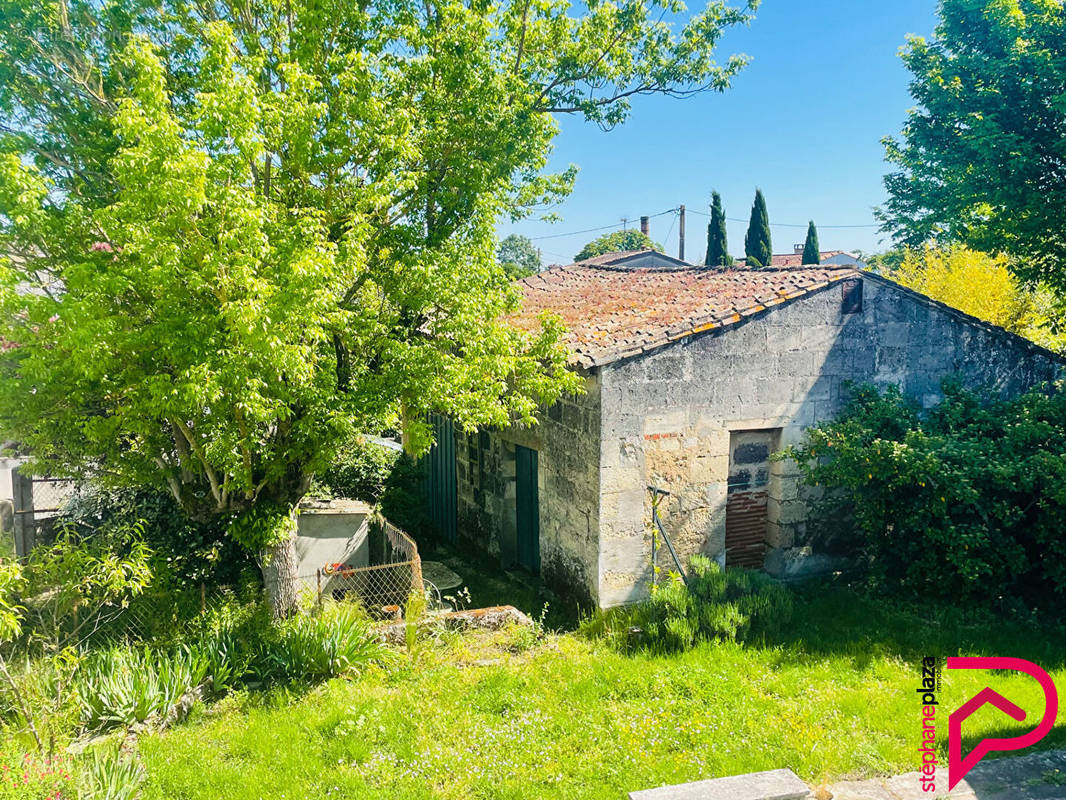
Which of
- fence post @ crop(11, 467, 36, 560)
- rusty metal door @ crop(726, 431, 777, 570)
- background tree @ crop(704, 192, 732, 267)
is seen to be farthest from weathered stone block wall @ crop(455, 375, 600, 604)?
background tree @ crop(704, 192, 732, 267)

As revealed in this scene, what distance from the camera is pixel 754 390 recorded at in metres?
9.16

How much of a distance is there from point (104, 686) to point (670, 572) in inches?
233

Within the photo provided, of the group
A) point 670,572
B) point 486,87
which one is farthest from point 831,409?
point 486,87

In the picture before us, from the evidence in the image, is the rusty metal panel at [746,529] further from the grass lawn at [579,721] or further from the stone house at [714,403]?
the grass lawn at [579,721]

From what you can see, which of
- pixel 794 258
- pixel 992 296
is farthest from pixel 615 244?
pixel 992 296

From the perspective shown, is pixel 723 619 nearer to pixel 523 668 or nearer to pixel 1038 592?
pixel 523 668

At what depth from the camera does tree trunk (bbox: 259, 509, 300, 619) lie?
25.9 feet

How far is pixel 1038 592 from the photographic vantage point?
890 centimetres

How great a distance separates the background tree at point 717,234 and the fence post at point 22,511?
2986cm

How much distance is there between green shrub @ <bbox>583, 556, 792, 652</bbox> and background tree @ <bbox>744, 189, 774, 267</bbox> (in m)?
28.4

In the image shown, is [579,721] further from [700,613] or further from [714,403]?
[714,403]

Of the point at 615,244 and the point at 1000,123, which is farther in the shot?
the point at 615,244

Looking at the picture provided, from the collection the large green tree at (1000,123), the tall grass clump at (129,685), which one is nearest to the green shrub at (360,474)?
the tall grass clump at (129,685)

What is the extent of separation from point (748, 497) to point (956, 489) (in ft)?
8.16
